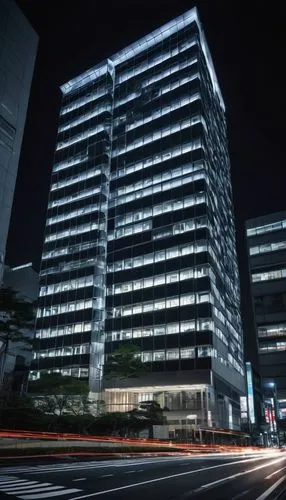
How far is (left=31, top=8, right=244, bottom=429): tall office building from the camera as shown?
78.2 metres

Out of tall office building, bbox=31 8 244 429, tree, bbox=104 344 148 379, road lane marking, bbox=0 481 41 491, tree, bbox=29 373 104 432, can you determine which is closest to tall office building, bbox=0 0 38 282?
tree, bbox=29 373 104 432

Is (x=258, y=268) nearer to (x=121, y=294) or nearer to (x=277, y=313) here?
(x=277, y=313)

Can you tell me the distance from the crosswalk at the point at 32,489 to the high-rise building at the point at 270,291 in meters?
118

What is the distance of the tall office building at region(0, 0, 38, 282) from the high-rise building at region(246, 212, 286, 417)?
99179mm

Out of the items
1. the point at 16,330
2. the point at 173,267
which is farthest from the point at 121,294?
the point at 16,330

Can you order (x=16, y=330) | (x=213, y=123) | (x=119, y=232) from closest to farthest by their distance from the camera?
(x=16, y=330) → (x=119, y=232) → (x=213, y=123)

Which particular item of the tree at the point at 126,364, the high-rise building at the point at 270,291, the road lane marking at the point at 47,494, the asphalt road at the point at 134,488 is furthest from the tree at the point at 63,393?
the high-rise building at the point at 270,291

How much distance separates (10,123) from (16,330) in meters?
22.9

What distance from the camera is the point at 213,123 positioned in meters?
111

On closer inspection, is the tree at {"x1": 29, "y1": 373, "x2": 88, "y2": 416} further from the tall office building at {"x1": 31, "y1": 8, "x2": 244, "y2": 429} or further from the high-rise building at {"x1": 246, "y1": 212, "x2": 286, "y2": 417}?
the high-rise building at {"x1": 246, "y1": 212, "x2": 286, "y2": 417}

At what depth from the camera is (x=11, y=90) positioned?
4703 cm

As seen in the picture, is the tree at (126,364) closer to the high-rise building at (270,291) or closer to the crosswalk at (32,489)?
the crosswalk at (32,489)

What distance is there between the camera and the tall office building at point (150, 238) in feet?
257

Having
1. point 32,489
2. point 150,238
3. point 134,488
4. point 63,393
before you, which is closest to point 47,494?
point 32,489
